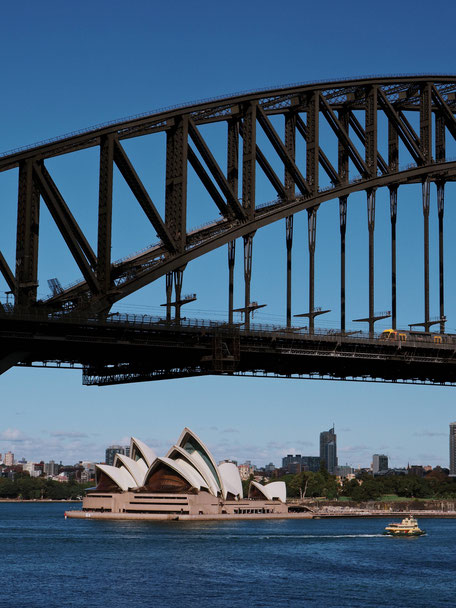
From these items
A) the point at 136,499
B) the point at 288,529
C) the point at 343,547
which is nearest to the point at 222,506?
the point at 136,499

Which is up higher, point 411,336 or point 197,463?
point 411,336

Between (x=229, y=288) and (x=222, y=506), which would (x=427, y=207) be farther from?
(x=222, y=506)

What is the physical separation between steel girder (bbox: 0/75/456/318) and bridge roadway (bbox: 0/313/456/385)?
1.99m

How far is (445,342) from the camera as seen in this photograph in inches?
3310

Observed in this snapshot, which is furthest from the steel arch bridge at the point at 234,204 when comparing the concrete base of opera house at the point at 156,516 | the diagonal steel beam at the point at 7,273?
the concrete base of opera house at the point at 156,516

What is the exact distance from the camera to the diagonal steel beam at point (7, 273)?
66625 mm

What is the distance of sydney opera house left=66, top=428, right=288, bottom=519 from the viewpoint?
138250 mm

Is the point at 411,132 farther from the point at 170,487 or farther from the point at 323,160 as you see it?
the point at 170,487

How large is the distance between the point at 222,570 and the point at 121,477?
82.7 meters

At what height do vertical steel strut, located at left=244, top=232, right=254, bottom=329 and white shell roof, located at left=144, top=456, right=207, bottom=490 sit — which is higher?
vertical steel strut, located at left=244, top=232, right=254, bottom=329

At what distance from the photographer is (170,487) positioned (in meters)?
140

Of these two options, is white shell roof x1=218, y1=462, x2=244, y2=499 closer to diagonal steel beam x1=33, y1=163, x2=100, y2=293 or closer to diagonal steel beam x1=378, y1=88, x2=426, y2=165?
diagonal steel beam x1=378, y1=88, x2=426, y2=165

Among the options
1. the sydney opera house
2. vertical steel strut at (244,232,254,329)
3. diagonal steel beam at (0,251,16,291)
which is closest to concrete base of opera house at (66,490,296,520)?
the sydney opera house

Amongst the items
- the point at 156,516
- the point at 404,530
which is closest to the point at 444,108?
the point at 404,530
